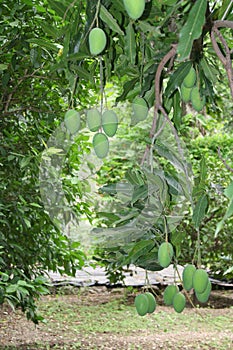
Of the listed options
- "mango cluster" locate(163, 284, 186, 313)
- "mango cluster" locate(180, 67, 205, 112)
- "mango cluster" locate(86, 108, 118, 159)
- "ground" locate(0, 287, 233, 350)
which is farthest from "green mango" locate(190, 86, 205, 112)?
"ground" locate(0, 287, 233, 350)

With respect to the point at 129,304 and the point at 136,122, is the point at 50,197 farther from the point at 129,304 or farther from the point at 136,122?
the point at 129,304

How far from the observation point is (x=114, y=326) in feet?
14.8

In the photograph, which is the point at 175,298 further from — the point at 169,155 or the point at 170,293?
the point at 169,155

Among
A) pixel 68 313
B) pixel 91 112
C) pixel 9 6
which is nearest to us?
pixel 91 112

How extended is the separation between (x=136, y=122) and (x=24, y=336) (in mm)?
3284

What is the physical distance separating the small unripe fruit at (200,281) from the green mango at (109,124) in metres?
0.26

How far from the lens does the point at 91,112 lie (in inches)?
35.5

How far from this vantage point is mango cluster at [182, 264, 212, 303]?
921 millimetres

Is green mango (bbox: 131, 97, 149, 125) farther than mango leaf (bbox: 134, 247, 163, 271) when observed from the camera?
No

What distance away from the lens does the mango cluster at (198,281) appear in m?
0.92

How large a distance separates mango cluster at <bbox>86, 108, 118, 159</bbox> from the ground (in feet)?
8.33

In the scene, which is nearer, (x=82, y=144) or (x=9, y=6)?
(x=82, y=144)

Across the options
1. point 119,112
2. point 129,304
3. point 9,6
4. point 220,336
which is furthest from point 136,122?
point 129,304

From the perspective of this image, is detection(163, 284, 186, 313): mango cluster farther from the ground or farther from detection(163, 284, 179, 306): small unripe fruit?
the ground
